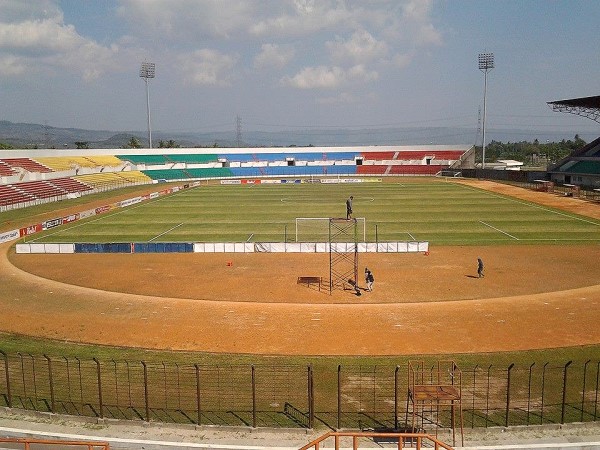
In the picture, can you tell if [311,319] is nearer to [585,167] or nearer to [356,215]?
[356,215]

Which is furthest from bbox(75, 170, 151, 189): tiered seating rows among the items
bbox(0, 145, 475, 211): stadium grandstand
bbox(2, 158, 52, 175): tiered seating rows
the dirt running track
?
the dirt running track

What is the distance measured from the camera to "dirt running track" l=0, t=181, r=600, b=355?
72.6 feet

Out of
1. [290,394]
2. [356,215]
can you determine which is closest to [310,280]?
[290,394]

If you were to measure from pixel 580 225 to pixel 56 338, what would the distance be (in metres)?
49.7

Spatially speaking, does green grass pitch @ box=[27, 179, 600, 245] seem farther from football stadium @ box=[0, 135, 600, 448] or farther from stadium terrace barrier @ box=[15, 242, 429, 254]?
stadium terrace barrier @ box=[15, 242, 429, 254]

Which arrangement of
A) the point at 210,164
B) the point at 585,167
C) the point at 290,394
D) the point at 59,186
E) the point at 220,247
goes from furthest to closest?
the point at 210,164, the point at 585,167, the point at 59,186, the point at 220,247, the point at 290,394

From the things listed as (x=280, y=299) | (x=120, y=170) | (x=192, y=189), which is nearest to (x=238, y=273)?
(x=280, y=299)

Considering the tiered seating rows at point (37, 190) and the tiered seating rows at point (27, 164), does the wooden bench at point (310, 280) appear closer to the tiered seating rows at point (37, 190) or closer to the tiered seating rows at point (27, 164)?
the tiered seating rows at point (37, 190)

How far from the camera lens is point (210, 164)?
13400cm

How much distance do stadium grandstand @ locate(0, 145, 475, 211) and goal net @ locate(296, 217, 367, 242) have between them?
48823 millimetres

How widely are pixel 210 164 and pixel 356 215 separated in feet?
271

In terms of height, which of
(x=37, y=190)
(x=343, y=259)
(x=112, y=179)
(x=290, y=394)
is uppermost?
(x=112, y=179)

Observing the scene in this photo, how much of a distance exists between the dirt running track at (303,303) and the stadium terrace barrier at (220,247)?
134cm

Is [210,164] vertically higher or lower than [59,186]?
higher
